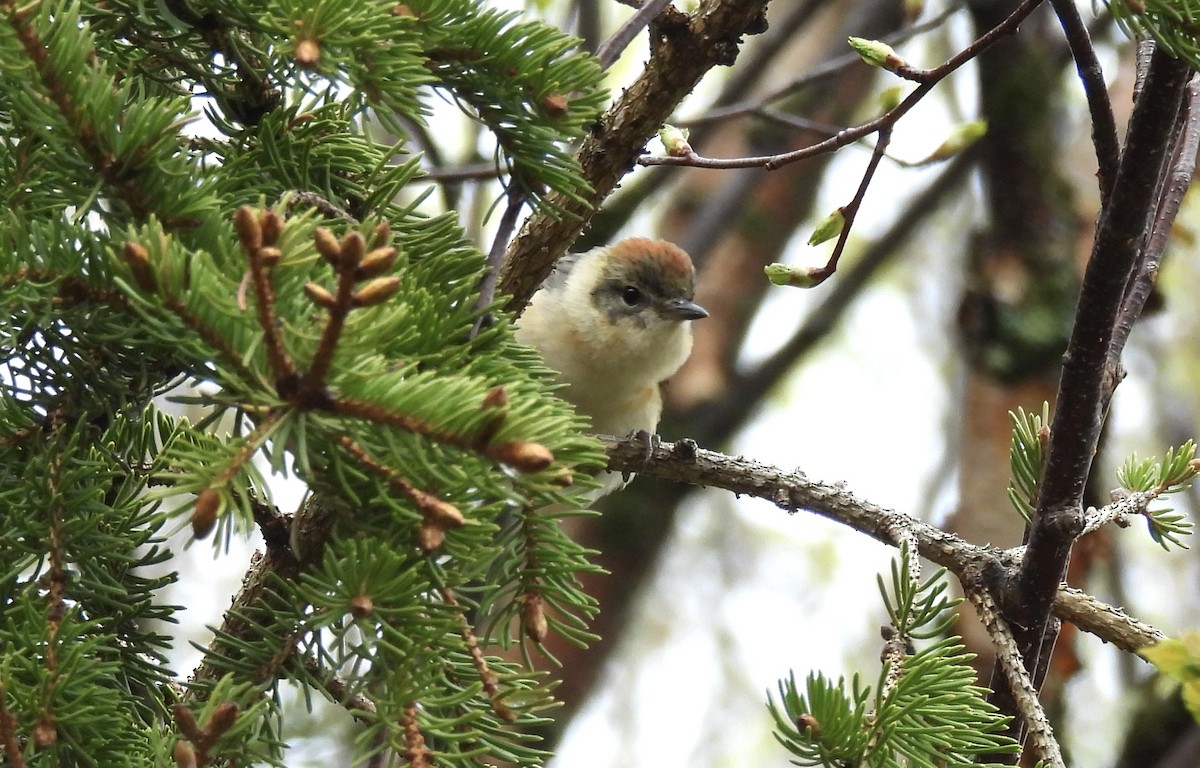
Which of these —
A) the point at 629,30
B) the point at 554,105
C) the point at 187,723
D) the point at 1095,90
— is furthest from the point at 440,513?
the point at 1095,90

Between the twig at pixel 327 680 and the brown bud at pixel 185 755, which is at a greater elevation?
the twig at pixel 327 680

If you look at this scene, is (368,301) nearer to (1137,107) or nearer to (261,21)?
(261,21)

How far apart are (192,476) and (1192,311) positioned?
9.54 m

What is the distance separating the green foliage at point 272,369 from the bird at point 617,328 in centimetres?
201

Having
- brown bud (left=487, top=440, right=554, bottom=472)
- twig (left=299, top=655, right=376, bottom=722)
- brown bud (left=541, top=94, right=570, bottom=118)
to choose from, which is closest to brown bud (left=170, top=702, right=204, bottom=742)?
twig (left=299, top=655, right=376, bottom=722)

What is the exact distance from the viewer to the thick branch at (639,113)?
1.89 metres

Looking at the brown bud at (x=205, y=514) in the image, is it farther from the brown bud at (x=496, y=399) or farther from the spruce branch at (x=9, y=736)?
the spruce branch at (x=9, y=736)

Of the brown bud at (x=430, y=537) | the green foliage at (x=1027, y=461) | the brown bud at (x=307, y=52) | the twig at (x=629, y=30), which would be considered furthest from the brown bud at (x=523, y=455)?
the green foliage at (x=1027, y=461)

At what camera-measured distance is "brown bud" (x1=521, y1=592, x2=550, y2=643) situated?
1.38m

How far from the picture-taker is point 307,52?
4.07 feet

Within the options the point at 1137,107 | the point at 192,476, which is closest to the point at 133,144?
the point at 192,476

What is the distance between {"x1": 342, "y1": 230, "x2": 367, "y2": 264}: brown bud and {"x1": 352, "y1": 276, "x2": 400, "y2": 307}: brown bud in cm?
4

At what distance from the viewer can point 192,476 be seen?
3.64 ft

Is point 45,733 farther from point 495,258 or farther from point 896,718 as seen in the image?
point 896,718
